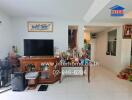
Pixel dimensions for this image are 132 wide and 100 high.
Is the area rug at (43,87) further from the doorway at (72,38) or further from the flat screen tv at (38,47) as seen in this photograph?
the doorway at (72,38)

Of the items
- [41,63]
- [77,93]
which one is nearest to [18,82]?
[41,63]

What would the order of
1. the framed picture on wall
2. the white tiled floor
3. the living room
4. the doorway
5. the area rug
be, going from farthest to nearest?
the doorway → the framed picture on wall → the area rug → the living room → the white tiled floor

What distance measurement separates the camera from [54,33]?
502cm

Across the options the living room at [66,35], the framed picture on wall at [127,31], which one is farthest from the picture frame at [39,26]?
the framed picture on wall at [127,31]

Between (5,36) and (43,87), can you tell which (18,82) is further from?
(5,36)

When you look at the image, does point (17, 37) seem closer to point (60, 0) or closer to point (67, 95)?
point (60, 0)

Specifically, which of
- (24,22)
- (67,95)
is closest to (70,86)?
(67,95)

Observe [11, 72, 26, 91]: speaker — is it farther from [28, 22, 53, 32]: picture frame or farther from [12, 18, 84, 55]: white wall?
[28, 22, 53, 32]: picture frame

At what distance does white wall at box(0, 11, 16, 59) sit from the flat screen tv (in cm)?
70

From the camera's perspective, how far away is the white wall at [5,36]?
4.19 m

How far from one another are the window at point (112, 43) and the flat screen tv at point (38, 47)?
10.2 feet

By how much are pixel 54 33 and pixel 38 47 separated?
0.95 m

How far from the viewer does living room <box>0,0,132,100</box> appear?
329cm

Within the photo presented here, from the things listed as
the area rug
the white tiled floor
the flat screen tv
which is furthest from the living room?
the flat screen tv
